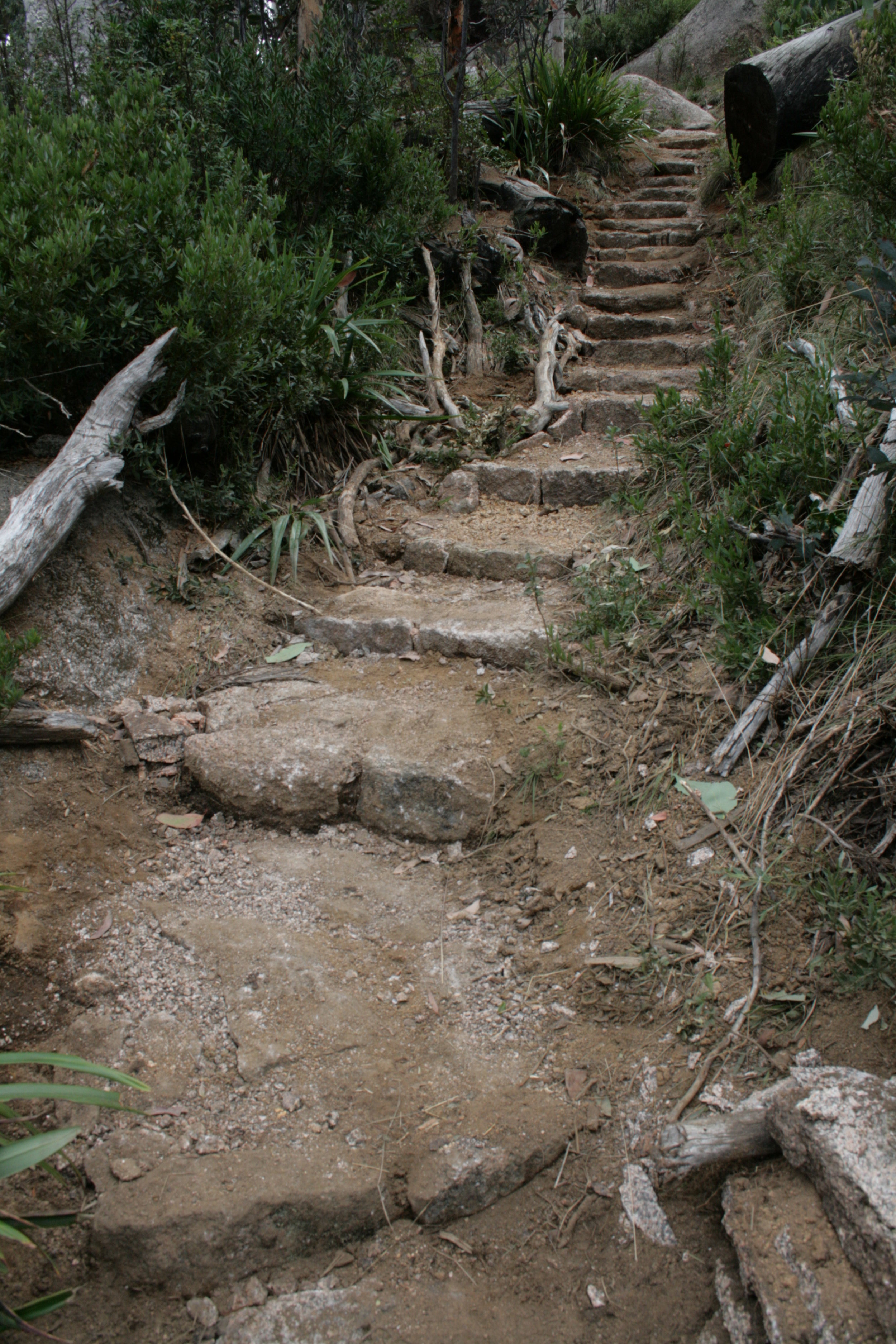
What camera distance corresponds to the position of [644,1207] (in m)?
1.61

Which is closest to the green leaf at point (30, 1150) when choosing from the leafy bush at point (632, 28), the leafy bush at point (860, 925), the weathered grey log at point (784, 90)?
the leafy bush at point (860, 925)

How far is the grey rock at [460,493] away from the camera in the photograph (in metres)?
4.44

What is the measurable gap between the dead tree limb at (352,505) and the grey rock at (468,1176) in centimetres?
290

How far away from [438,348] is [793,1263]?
5.16 m

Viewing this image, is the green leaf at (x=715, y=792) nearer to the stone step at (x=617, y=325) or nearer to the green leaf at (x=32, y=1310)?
the green leaf at (x=32, y=1310)

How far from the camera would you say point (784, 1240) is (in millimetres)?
1393

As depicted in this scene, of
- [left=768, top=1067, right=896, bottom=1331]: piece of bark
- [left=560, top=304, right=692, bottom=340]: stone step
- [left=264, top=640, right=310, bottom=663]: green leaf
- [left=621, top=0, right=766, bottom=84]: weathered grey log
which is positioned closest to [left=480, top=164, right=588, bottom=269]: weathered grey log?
[left=560, top=304, right=692, bottom=340]: stone step

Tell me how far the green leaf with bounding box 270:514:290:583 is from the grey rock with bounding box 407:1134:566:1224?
8.52 ft

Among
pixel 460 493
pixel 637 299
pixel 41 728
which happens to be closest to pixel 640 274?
pixel 637 299

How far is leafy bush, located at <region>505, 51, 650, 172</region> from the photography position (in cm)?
736

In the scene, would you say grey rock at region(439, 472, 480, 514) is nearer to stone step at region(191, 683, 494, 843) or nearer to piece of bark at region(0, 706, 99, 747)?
stone step at region(191, 683, 494, 843)

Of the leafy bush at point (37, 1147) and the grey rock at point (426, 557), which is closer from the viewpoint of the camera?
the leafy bush at point (37, 1147)

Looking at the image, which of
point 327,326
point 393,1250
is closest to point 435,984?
point 393,1250

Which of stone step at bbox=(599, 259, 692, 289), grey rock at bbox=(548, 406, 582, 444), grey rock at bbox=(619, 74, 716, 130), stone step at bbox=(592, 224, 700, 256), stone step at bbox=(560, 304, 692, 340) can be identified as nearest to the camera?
grey rock at bbox=(548, 406, 582, 444)
